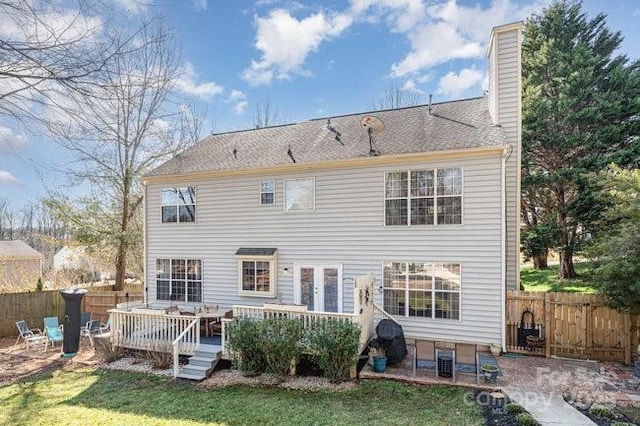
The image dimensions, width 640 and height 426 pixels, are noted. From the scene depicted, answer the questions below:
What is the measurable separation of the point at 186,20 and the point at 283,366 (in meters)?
7.10

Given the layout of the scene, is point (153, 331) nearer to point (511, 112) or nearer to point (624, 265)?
point (624, 265)

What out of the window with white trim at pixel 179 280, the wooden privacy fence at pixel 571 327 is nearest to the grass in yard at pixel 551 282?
the wooden privacy fence at pixel 571 327

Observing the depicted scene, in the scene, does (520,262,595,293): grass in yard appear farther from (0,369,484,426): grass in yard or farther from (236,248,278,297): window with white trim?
(236,248,278,297): window with white trim

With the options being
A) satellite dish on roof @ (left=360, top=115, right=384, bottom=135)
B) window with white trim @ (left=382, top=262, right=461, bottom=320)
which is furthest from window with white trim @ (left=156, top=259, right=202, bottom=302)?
satellite dish on roof @ (left=360, top=115, right=384, bottom=135)

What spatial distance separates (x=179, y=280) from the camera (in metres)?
13.3

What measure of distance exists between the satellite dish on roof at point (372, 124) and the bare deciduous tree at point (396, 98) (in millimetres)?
14342

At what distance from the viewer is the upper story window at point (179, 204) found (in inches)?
521

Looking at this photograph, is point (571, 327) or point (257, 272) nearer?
point (571, 327)

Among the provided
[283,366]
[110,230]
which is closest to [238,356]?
[283,366]

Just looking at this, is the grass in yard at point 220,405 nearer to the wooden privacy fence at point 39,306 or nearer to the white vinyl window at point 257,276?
the white vinyl window at point 257,276

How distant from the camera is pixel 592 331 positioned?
895 cm

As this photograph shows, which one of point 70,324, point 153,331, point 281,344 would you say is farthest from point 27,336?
point 281,344

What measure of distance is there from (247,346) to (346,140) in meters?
7.46

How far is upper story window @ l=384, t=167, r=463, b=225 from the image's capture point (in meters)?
A: 9.93
